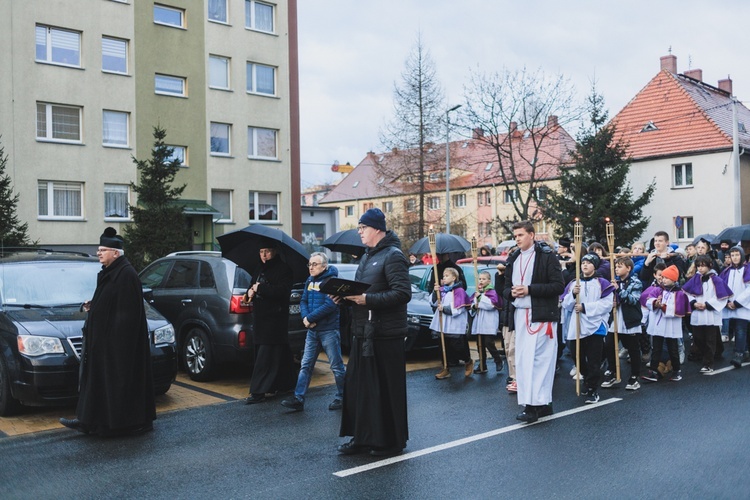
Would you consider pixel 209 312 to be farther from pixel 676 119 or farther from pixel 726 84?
pixel 726 84

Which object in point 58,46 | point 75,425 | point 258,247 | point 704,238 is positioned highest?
point 58,46

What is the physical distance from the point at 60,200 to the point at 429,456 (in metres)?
27.6

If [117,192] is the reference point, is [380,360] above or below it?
below

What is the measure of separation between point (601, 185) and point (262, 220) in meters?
16.3

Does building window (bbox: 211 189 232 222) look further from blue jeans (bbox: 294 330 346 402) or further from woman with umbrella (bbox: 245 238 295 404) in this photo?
blue jeans (bbox: 294 330 346 402)

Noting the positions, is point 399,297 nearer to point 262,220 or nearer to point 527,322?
point 527,322

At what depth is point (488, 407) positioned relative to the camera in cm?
838

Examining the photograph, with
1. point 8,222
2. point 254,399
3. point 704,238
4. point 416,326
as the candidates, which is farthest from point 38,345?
point 8,222

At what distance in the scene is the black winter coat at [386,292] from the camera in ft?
20.4

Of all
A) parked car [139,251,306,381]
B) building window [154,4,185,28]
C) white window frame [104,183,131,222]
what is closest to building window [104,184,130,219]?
white window frame [104,183,131,222]

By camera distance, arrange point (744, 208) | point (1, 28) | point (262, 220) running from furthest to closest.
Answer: point (744, 208)
point (262, 220)
point (1, 28)

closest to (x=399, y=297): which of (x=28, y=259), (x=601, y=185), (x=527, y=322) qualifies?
(x=527, y=322)

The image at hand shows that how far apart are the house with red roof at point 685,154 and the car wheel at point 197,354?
32511 mm

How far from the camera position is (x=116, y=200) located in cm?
3167
